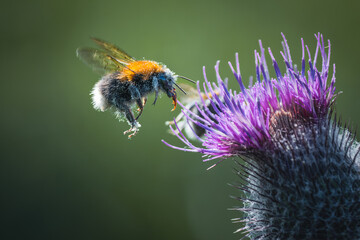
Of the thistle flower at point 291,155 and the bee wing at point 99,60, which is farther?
the bee wing at point 99,60

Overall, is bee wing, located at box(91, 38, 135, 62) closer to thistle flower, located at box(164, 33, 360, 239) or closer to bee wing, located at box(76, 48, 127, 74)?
bee wing, located at box(76, 48, 127, 74)

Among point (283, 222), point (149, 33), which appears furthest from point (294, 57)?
point (283, 222)

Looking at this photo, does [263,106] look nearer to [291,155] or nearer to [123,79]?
[291,155]

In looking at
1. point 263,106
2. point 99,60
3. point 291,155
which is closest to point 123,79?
point 99,60

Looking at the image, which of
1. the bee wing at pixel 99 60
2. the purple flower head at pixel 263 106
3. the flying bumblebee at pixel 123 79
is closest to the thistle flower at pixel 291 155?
the purple flower head at pixel 263 106

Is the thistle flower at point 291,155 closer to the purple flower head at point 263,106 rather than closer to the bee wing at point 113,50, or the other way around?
the purple flower head at point 263,106

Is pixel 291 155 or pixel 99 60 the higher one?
pixel 99 60
